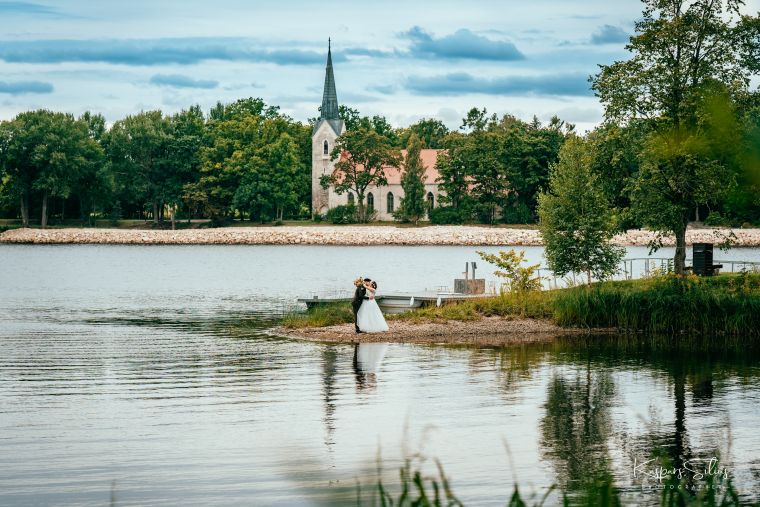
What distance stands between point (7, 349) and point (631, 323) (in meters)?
16.6

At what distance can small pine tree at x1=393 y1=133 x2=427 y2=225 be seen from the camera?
108m

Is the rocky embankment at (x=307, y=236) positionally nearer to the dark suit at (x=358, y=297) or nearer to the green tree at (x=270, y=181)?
the green tree at (x=270, y=181)

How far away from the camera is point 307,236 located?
113 metres

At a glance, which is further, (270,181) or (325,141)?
(325,141)

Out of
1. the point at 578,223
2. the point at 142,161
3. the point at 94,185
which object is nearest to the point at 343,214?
the point at 142,161

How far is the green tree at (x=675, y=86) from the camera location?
30891 mm

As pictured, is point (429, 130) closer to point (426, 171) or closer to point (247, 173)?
point (426, 171)

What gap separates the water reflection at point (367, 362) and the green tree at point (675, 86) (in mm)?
11170

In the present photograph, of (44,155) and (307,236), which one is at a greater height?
(44,155)

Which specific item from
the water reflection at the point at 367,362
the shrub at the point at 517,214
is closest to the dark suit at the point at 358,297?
the water reflection at the point at 367,362

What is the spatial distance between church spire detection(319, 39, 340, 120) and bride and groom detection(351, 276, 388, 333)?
341 ft

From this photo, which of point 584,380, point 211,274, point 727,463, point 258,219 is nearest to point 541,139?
point 258,219

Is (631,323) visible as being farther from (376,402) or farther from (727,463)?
(727,463)

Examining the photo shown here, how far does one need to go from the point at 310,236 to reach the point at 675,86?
83.2 metres
